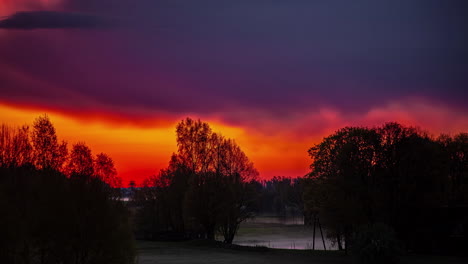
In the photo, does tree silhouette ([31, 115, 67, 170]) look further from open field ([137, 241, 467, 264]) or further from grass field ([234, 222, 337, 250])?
grass field ([234, 222, 337, 250])

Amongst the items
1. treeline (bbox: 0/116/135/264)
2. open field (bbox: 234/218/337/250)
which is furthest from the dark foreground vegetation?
open field (bbox: 234/218/337/250)

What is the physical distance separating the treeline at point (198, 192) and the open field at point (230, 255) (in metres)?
5.73

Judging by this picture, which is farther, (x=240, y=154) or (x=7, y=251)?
(x=240, y=154)

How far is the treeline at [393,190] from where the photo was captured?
56.8m

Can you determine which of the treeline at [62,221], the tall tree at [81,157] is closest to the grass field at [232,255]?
the tall tree at [81,157]

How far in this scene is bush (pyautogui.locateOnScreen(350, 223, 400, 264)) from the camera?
1778 inches

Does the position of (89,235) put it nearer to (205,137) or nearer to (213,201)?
(213,201)

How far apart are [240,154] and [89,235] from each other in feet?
173

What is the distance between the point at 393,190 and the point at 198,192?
1059 inches

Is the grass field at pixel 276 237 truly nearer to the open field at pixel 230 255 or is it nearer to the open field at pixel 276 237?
the open field at pixel 276 237

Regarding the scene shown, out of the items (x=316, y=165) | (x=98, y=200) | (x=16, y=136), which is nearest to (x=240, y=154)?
(x=316, y=165)

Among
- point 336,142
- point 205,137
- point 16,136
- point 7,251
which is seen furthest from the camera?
point 205,137

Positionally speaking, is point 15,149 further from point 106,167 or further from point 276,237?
point 276,237

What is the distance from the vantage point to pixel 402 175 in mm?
59500
